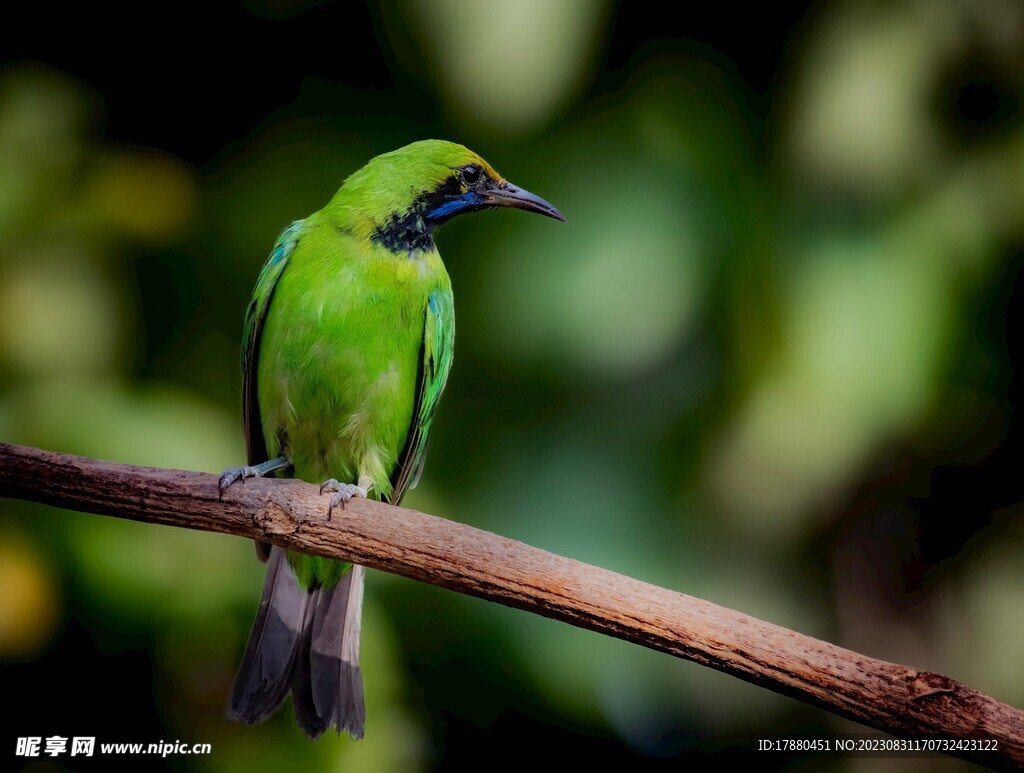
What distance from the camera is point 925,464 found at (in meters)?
4.37

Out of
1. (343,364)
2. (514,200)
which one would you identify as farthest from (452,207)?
(343,364)

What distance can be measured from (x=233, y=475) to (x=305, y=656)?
3.07 ft

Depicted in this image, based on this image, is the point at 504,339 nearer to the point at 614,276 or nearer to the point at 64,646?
the point at 614,276

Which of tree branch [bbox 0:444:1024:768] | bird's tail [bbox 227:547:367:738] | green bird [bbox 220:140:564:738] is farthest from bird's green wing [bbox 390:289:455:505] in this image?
tree branch [bbox 0:444:1024:768]

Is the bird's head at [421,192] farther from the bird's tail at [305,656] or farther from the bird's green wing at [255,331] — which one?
the bird's tail at [305,656]

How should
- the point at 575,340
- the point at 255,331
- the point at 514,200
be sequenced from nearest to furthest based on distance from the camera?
the point at 255,331
the point at 514,200
the point at 575,340

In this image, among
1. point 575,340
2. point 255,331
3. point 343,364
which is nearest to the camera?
point 343,364

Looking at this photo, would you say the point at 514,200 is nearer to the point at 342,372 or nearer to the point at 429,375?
the point at 429,375

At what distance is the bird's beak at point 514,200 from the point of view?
3941 millimetres

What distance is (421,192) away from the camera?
3.80 metres

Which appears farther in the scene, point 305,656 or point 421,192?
point 421,192

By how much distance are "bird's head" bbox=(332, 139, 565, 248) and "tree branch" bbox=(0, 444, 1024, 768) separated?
110cm

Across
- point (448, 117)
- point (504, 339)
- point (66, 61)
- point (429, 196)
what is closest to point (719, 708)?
point (504, 339)

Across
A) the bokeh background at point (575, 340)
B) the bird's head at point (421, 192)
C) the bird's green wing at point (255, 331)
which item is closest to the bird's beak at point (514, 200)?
the bird's head at point (421, 192)
